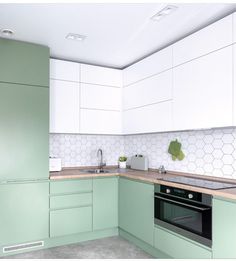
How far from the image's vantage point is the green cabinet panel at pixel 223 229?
74.7 inches

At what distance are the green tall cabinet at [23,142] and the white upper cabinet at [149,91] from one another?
121cm

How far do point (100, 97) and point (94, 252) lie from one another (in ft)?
6.84

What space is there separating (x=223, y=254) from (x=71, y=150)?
98.7 inches

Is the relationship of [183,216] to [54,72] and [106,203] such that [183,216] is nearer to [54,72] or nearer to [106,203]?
[106,203]

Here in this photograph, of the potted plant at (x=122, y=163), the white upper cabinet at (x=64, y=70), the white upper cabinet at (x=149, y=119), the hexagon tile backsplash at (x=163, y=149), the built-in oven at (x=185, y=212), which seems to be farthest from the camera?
the potted plant at (x=122, y=163)

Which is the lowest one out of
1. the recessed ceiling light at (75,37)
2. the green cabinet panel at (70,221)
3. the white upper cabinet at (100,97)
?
the green cabinet panel at (70,221)

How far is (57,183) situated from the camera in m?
3.09

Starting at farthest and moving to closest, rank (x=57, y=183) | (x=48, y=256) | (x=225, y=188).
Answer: (x=57, y=183) → (x=48, y=256) → (x=225, y=188)

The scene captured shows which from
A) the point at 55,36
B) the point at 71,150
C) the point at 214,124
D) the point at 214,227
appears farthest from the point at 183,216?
the point at 55,36

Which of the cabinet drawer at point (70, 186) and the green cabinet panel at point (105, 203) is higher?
the cabinet drawer at point (70, 186)

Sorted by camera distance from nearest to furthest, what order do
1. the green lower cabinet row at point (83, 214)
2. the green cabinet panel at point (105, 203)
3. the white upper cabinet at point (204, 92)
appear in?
the white upper cabinet at point (204, 92) → the green lower cabinet row at point (83, 214) → the green cabinet panel at point (105, 203)

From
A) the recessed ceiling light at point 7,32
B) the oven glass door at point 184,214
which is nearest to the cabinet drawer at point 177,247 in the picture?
the oven glass door at point 184,214

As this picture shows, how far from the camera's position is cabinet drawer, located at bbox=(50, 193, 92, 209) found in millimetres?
3078

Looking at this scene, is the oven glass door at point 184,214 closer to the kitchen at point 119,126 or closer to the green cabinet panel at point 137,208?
the kitchen at point 119,126
